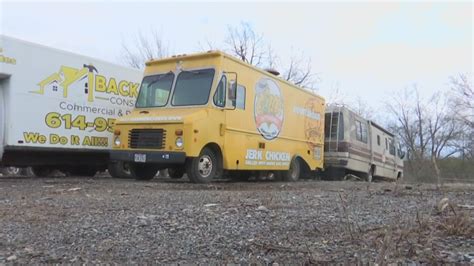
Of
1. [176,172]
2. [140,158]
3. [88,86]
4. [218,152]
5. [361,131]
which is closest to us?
[140,158]

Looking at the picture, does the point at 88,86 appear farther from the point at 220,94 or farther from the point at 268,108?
the point at 268,108

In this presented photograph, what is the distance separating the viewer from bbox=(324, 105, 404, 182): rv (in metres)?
17.4

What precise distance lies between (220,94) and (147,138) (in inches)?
77.8

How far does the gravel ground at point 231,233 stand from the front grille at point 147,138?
4.44 meters

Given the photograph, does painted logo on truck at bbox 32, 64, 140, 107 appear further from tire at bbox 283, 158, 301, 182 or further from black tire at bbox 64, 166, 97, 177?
tire at bbox 283, 158, 301, 182

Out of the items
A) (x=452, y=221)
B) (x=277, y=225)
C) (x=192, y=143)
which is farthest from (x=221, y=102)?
(x=452, y=221)

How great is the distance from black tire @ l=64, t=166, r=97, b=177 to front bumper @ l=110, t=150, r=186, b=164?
4.31 meters

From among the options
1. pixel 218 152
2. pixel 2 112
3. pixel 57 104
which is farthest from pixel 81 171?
pixel 218 152

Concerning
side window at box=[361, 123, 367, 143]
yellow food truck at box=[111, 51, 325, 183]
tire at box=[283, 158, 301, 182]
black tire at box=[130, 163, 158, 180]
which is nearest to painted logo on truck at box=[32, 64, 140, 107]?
Answer: yellow food truck at box=[111, 51, 325, 183]

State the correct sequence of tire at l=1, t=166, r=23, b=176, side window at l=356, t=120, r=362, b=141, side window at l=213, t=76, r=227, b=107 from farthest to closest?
side window at l=356, t=120, r=362, b=141
tire at l=1, t=166, r=23, b=176
side window at l=213, t=76, r=227, b=107

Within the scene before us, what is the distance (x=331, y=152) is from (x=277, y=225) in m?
13.4

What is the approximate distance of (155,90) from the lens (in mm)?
11867

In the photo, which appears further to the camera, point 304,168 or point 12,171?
point 12,171

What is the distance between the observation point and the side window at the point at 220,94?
11.0m
